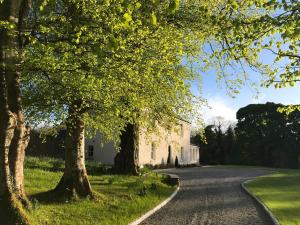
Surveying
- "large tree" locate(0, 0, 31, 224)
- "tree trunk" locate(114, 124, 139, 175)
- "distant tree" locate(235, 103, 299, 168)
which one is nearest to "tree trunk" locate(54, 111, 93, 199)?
"large tree" locate(0, 0, 31, 224)

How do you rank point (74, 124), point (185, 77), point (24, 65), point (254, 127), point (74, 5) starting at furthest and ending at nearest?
point (254, 127) < point (185, 77) < point (74, 124) < point (74, 5) < point (24, 65)

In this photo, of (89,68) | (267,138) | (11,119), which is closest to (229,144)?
(267,138)

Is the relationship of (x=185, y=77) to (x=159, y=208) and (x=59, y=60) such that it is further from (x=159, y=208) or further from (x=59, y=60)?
(x=59, y=60)

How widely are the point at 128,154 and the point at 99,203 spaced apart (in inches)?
456

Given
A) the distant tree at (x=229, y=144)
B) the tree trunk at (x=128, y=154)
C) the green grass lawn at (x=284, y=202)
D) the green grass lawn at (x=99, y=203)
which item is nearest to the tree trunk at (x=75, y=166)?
the green grass lawn at (x=99, y=203)

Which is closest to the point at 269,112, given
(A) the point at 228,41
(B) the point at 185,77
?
(B) the point at 185,77

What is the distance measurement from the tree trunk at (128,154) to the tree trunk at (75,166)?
1012 cm

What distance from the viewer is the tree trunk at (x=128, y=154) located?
91.4 feet

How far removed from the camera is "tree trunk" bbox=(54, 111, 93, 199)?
17.1 meters

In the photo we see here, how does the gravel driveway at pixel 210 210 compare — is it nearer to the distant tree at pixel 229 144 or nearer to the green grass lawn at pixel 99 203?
the green grass lawn at pixel 99 203

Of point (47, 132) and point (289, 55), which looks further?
point (47, 132)

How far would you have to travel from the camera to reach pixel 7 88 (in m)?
12.6

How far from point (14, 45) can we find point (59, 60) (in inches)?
51.0

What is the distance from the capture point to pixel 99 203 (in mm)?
16703
